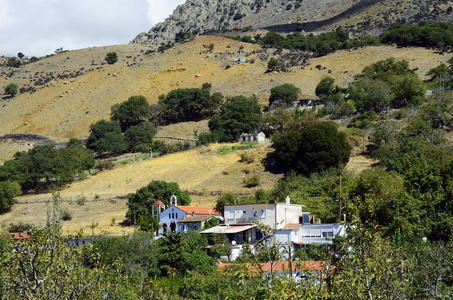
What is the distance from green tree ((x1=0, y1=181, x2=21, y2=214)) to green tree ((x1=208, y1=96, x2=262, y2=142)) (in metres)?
28.5

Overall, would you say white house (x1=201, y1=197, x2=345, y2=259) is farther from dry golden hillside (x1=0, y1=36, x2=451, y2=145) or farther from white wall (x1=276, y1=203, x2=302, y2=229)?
dry golden hillside (x1=0, y1=36, x2=451, y2=145)

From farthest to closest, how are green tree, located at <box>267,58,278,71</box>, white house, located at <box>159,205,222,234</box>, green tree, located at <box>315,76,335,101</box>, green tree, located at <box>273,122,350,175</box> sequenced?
green tree, located at <box>267,58,278,71</box>
green tree, located at <box>315,76,335,101</box>
green tree, located at <box>273,122,350,175</box>
white house, located at <box>159,205,222,234</box>

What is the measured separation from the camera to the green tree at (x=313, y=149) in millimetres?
58188

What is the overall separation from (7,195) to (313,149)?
1340 inches

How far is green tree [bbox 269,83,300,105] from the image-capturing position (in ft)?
304

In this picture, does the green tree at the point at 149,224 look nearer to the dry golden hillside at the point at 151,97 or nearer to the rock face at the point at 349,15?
the dry golden hillside at the point at 151,97

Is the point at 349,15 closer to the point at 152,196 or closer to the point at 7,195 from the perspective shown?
the point at 152,196

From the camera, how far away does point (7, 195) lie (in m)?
63.9

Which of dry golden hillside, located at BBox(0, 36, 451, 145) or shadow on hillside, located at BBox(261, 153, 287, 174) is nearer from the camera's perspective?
shadow on hillside, located at BBox(261, 153, 287, 174)

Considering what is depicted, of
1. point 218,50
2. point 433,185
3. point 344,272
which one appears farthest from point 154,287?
point 218,50

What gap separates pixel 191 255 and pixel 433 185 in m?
18.7

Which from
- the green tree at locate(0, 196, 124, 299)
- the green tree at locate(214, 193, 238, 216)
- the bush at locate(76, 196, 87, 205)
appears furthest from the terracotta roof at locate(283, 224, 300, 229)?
the bush at locate(76, 196, 87, 205)

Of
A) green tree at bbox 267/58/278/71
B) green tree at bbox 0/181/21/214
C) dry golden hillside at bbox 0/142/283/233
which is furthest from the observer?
green tree at bbox 267/58/278/71

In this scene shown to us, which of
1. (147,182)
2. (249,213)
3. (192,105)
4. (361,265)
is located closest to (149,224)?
(249,213)
